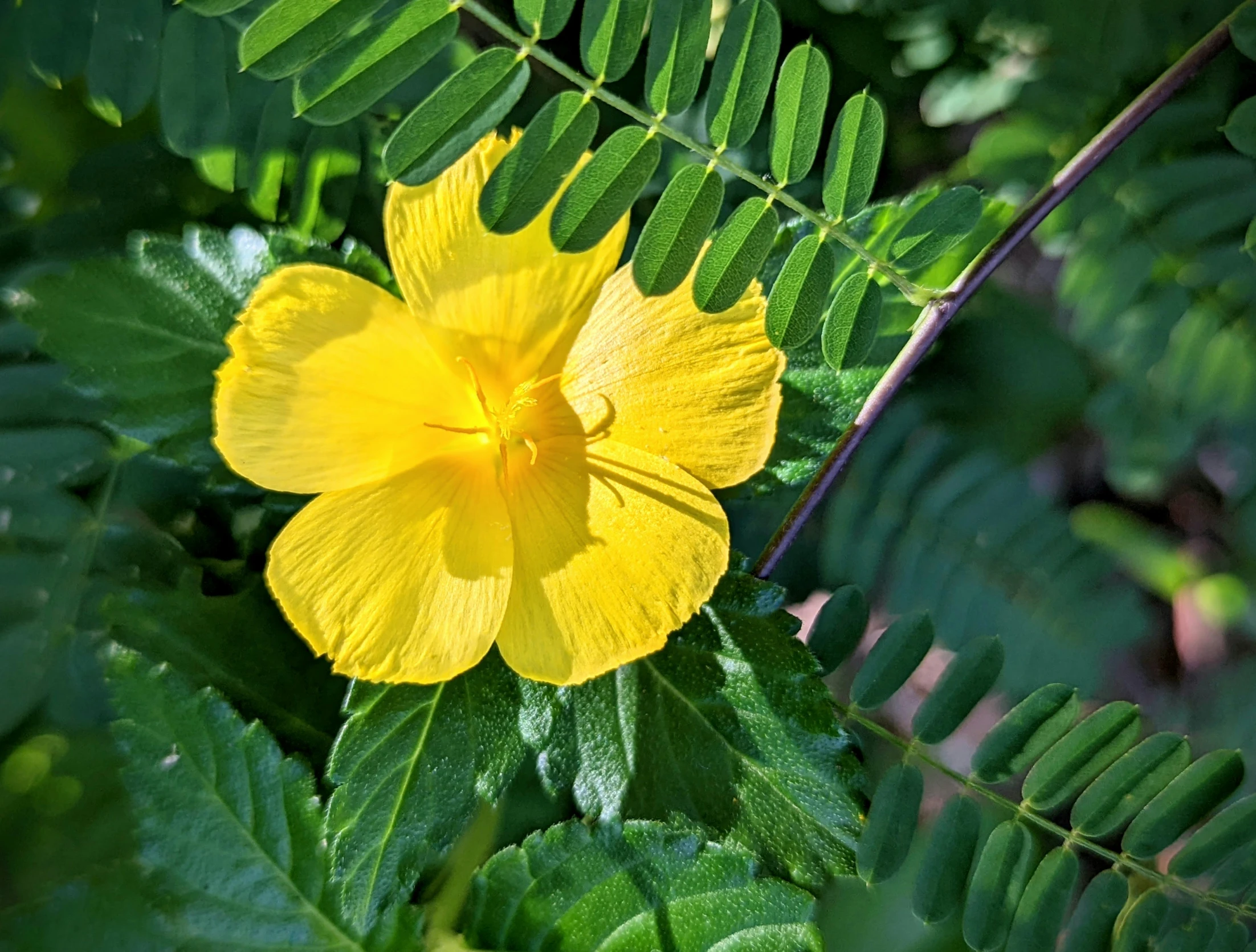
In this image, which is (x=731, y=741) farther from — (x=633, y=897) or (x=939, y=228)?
(x=939, y=228)

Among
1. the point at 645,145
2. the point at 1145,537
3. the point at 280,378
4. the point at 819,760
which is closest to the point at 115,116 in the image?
the point at 280,378

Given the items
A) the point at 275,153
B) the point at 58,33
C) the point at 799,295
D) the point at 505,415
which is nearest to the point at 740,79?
the point at 799,295

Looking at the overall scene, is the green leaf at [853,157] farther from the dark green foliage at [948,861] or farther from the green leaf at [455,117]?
the dark green foliage at [948,861]

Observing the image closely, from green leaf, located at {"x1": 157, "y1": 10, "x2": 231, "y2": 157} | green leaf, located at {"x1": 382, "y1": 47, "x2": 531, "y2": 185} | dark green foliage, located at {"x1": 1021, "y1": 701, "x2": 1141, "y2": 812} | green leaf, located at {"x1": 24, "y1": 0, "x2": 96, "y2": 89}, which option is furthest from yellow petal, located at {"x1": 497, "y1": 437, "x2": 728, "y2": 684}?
green leaf, located at {"x1": 24, "y1": 0, "x2": 96, "y2": 89}

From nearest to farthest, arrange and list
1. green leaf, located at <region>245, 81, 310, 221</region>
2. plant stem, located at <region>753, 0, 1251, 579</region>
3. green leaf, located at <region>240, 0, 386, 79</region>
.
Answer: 1. green leaf, located at <region>240, 0, 386, 79</region>
2. plant stem, located at <region>753, 0, 1251, 579</region>
3. green leaf, located at <region>245, 81, 310, 221</region>

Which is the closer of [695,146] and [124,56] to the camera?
[695,146]

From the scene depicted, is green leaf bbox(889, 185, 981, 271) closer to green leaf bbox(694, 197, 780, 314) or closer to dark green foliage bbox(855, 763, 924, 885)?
green leaf bbox(694, 197, 780, 314)

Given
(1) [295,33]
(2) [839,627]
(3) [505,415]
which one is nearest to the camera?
(1) [295,33]
